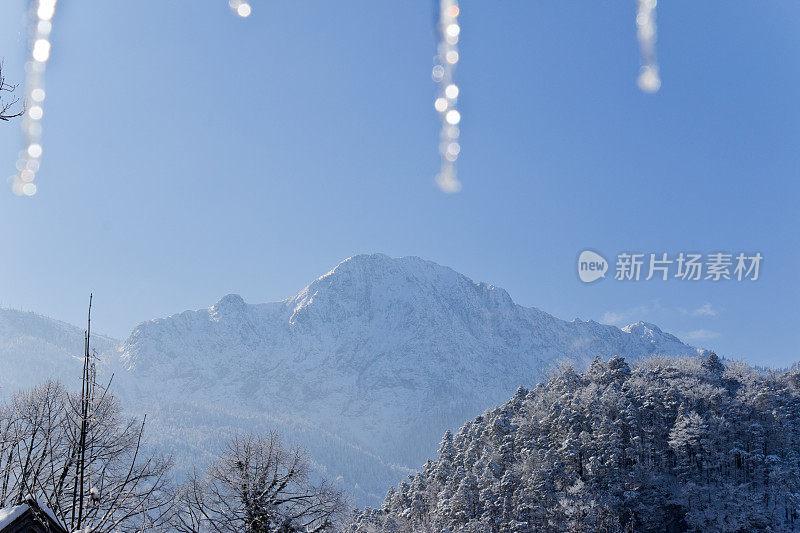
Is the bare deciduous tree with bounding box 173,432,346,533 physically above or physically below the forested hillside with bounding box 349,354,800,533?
below

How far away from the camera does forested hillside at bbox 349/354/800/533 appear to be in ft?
156

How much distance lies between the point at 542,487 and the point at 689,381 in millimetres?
25643

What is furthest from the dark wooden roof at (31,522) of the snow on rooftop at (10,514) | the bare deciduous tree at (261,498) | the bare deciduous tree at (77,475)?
the bare deciduous tree at (261,498)

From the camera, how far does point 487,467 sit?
171ft

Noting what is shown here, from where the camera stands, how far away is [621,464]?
174 ft

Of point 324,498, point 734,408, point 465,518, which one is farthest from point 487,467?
point 324,498

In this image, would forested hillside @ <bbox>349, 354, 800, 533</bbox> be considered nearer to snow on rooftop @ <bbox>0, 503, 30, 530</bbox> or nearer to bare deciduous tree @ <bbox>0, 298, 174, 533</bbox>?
bare deciduous tree @ <bbox>0, 298, 174, 533</bbox>

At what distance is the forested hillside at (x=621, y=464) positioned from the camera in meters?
47.6

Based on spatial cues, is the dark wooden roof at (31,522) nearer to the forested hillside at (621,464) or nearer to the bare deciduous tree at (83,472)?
the bare deciduous tree at (83,472)

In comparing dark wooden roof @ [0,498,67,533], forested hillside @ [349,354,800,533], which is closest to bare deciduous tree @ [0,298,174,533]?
dark wooden roof @ [0,498,67,533]

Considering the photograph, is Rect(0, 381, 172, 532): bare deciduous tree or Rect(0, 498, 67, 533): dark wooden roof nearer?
Rect(0, 498, 67, 533): dark wooden roof

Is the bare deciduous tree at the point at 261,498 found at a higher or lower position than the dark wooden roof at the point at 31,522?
lower

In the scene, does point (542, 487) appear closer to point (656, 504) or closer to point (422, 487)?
point (656, 504)

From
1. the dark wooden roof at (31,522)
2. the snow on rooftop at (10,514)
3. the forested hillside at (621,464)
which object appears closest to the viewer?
the dark wooden roof at (31,522)
